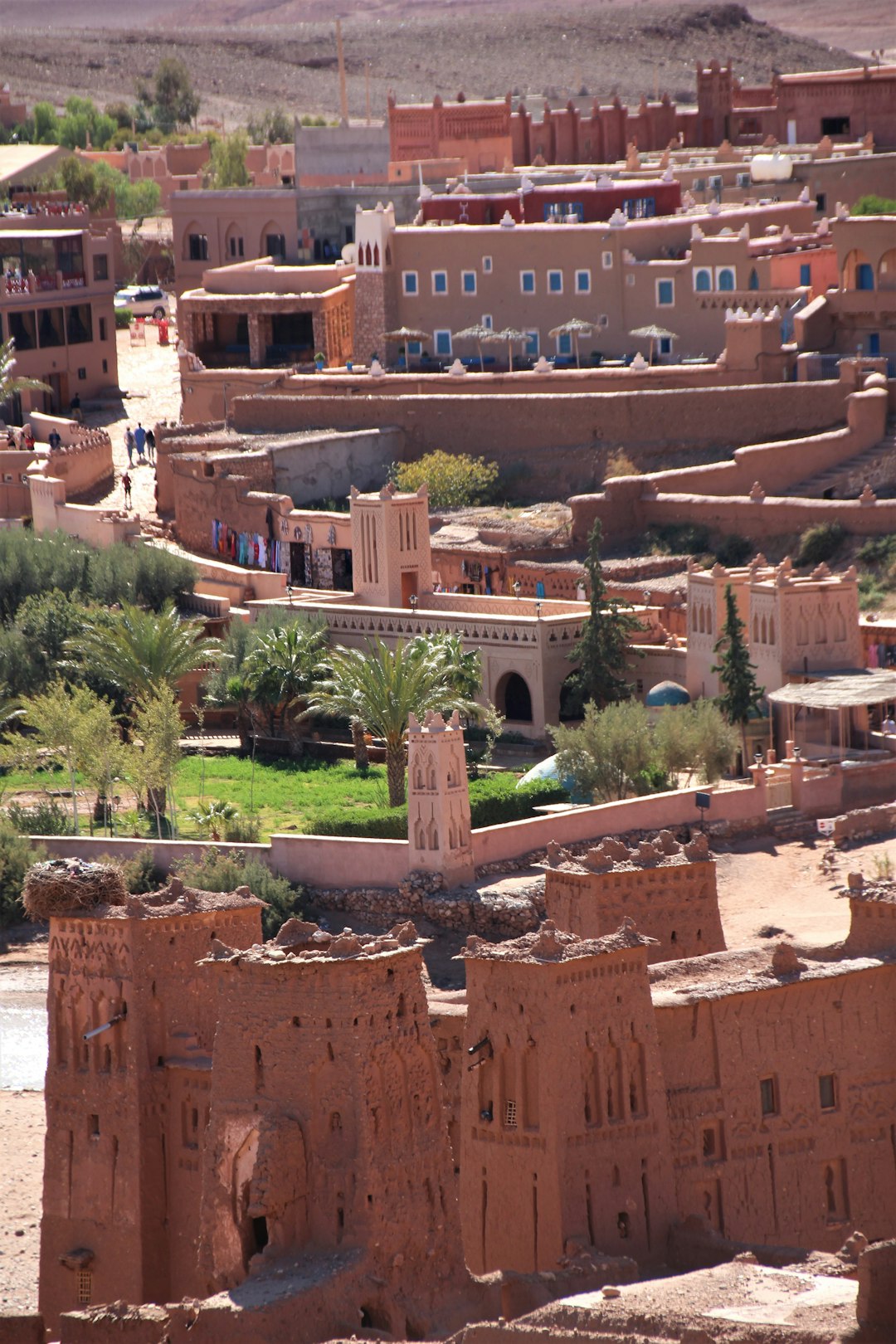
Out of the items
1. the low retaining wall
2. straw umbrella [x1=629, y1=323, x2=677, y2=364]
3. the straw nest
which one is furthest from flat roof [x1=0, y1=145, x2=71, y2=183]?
the straw nest

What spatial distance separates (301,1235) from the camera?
22.2 m

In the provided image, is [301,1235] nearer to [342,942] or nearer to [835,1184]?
[342,942]

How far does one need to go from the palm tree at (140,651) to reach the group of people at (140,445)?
13378 millimetres

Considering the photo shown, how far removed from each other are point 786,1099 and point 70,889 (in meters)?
5.93

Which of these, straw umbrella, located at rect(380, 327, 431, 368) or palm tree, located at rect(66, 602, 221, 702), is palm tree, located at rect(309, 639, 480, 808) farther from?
straw umbrella, located at rect(380, 327, 431, 368)

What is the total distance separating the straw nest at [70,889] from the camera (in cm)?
2567

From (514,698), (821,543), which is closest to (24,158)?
(821,543)

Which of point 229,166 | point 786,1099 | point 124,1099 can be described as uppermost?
point 229,166

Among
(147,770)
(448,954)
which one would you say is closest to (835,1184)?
(448,954)

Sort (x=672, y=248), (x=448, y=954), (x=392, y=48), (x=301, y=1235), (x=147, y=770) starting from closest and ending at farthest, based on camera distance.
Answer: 1. (x=301, y=1235)
2. (x=448, y=954)
3. (x=147, y=770)
4. (x=672, y=248)
5. (x=392, y=48)

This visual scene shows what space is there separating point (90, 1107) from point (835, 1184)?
595 cm

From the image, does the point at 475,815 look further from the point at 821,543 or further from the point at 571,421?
the point at 571,421

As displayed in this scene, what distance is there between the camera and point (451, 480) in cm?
5116

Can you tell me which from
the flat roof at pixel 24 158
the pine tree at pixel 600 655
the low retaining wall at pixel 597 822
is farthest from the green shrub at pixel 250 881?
the flat roof at pixel 24 158
